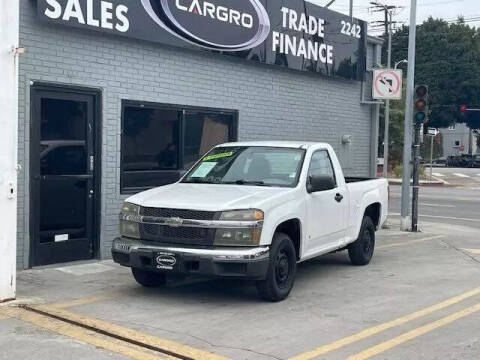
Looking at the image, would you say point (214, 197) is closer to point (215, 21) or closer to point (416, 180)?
point (215, 21)

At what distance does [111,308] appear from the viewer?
7168 millimetres

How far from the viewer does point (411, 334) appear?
20.9 feet

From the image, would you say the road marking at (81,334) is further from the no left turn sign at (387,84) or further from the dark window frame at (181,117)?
the no left turn sign at (387,84)

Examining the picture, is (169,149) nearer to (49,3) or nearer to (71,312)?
(49,3)

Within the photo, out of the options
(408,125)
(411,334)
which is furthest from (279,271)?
(408,125)

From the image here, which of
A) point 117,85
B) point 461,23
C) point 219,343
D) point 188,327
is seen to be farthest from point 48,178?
point 461,23

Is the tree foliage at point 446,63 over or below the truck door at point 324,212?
over

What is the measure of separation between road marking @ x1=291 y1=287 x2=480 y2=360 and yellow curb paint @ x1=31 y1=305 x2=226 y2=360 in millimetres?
811

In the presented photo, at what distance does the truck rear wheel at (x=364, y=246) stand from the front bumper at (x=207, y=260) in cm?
330

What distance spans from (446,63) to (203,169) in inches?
2572

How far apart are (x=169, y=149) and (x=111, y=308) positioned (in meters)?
4.66

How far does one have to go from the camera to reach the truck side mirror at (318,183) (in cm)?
812

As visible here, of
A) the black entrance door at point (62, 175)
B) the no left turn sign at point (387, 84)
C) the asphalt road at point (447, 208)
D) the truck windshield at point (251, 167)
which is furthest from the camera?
the asphalt road at point (447, 208)

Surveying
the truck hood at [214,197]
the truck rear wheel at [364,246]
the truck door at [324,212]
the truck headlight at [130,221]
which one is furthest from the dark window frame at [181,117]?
the truck rear wheel at [364,246]
